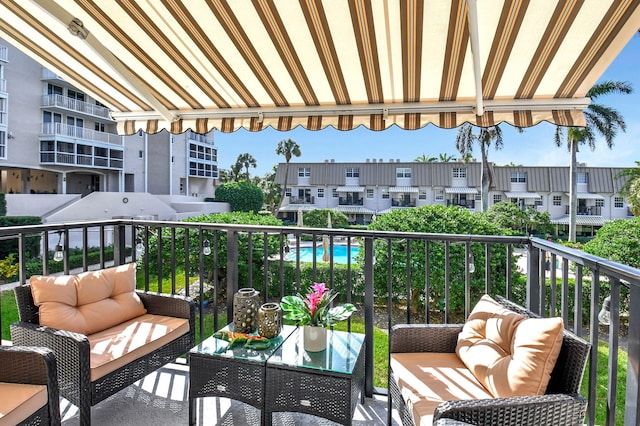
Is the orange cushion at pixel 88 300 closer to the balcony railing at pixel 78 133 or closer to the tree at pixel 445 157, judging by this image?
the balcony railing at pixel 78 133

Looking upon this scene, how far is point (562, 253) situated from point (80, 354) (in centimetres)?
292

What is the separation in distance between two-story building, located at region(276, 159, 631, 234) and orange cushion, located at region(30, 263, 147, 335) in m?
28.1

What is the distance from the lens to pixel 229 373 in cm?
226

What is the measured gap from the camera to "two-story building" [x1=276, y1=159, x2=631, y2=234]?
30406 mm

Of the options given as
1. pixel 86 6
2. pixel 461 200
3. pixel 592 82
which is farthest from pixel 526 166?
pixel 86 6

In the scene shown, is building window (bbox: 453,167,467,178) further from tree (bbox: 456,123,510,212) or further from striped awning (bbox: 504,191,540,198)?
striped awning (bbox: 504,191,540,198)

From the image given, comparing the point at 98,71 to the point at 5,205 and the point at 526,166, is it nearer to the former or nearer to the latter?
the point at 5,205

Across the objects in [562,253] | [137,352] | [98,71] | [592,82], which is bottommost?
[137,352]

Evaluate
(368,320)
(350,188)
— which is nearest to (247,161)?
(350,188)

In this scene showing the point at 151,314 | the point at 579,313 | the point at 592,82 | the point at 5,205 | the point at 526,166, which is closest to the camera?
the point at 579,313

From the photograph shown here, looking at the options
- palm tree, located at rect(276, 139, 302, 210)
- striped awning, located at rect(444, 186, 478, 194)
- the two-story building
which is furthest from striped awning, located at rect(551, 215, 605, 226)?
palm tree, located at rect(276, 139, 302, 210)

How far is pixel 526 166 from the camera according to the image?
3170 cm

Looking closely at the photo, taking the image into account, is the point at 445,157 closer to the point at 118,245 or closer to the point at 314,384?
the point at 118,245

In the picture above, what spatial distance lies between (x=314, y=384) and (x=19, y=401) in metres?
1.47
